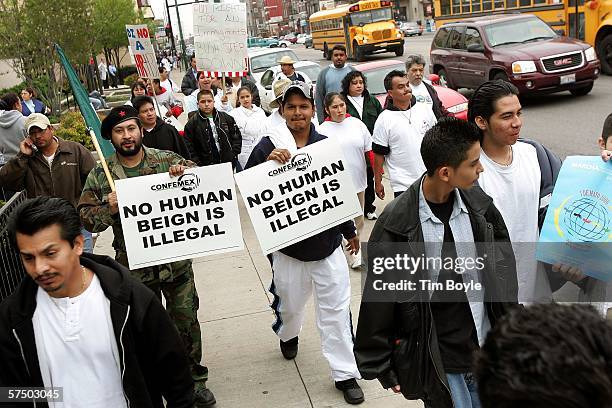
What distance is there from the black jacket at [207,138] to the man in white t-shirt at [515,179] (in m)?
4.89

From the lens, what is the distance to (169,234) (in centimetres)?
432

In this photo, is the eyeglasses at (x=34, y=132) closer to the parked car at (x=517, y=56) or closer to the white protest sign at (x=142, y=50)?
the white protest sign at (x=142, y=50)

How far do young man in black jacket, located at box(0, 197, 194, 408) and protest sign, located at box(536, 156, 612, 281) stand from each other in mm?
1914

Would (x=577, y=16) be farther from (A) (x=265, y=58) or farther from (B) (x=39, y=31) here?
(B) (x=39, y=31)

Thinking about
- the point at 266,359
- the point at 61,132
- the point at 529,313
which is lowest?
the point at 266,359

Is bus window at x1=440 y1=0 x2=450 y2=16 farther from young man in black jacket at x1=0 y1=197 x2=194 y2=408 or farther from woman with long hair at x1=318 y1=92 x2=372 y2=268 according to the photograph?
young man in black jacket at x1=0 y1=197 x2=194 y2=408

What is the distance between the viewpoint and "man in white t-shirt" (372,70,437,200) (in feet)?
20.8

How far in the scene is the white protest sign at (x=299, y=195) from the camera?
171 inches

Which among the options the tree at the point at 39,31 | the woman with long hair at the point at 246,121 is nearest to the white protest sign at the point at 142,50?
the woman with long hair at the point at 246,121

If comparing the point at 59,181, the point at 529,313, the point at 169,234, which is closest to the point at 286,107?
the point at 169,234

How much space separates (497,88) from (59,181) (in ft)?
13.5

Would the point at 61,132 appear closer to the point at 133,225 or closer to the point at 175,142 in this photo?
the point at 175,142

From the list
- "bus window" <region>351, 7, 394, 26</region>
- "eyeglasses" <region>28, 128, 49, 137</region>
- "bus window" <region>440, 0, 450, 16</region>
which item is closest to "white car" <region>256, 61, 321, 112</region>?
"bus window" <region>440, 0, 450, 16</region>

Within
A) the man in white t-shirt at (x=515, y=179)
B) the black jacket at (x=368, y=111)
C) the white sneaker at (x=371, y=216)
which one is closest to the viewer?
the man in white t-shirt at (x=515, y=179)
